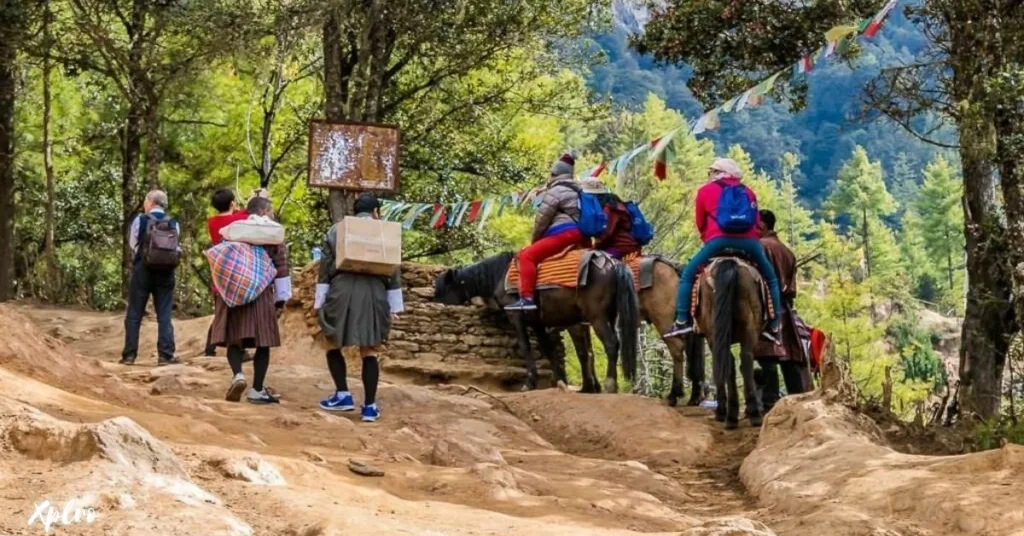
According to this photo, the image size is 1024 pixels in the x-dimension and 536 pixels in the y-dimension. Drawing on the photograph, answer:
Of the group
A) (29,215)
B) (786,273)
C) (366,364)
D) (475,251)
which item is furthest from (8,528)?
(29,215)

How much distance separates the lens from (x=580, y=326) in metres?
14.0

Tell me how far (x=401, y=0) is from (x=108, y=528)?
1658 cm

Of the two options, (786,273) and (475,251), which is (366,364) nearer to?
(786,273)

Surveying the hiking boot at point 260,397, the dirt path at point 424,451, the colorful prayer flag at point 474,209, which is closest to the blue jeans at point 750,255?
the dirt path at point 424,451

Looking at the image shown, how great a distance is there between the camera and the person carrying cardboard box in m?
9.34

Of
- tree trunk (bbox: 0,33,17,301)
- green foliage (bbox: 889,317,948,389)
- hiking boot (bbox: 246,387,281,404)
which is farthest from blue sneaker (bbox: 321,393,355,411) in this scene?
green foliage (bbox: 889,317,948,389)

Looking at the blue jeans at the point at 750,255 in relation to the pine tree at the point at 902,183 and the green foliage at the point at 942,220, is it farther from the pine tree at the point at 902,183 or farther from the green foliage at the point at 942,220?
the pine tree at the point at 902,183

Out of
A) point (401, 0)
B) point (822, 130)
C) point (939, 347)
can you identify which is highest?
point (822, 130)

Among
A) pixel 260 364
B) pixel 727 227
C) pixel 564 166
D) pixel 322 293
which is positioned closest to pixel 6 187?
pixel 564 166

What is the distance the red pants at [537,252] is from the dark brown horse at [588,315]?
163 millimetres

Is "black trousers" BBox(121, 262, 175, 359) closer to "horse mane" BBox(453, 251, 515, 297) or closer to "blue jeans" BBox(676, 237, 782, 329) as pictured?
"horse mane" BBox(453, 251, 515, 297)

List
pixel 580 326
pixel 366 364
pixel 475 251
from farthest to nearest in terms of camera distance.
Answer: pixel 475 251
pixel 580 326
pixel 366 364

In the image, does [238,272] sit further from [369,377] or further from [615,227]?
[615,227]

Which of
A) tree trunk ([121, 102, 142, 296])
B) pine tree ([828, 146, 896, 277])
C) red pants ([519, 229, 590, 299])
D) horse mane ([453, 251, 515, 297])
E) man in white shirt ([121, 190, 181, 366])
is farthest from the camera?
pine tree ([828, 146, 896, 277])
